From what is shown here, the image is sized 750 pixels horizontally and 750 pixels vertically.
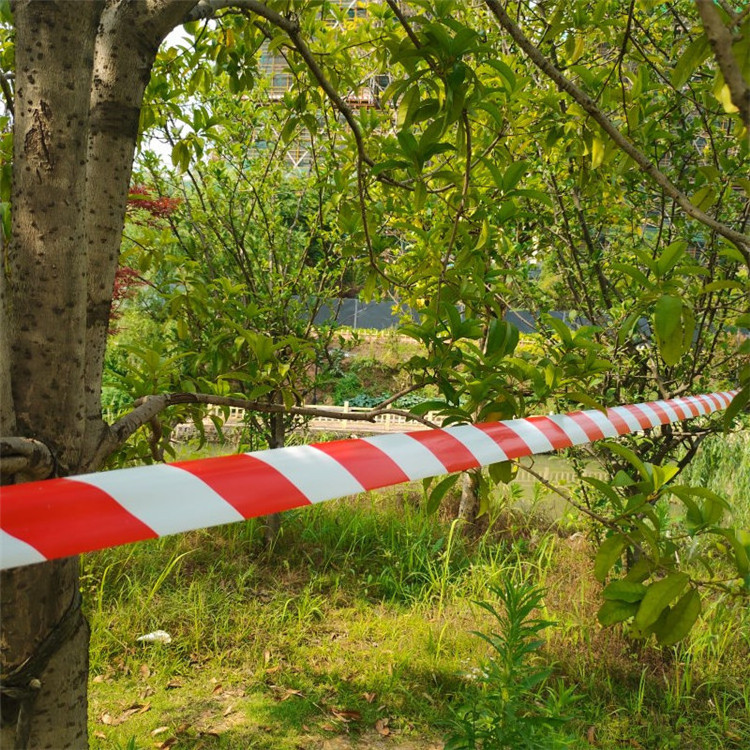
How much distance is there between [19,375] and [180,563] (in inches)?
113

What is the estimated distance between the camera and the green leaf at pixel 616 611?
3.44ft

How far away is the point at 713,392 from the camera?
3.29m

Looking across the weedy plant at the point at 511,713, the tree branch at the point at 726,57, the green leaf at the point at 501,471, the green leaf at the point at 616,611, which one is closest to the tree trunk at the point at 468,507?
the weedy plant at the point at 511,713

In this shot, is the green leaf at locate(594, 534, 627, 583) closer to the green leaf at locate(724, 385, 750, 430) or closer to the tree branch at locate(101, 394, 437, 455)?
the green leaf at locate(724, 385, 750, 430)

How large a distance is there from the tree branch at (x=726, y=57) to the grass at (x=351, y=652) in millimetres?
2107

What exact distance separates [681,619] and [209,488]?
77 centimetres

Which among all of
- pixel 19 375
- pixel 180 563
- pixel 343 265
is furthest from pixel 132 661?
pixel 343 265

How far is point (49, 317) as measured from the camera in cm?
102

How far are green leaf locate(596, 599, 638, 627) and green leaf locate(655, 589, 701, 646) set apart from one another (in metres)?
0.05

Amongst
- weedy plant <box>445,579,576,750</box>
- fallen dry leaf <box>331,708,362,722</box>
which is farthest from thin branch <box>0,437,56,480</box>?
fallen dry leaf <box>331,708,362,722</box>

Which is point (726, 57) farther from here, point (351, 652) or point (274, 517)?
point (274, 517)

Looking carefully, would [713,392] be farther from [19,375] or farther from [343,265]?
[19,375]

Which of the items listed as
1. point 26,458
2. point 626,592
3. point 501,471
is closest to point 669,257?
point 501,471

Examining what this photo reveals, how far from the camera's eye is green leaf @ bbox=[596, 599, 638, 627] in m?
1.05
